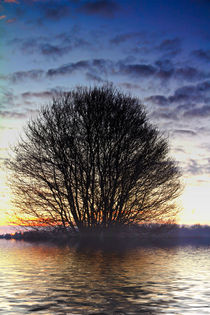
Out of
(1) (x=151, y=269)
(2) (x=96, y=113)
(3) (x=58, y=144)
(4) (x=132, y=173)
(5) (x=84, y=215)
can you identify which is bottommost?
(1) (x=151, y=269)

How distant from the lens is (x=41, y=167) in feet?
90.4

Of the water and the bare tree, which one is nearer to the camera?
the water

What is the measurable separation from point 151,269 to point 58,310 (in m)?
6.63

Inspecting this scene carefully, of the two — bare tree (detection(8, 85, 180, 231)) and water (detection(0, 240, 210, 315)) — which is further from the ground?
bare tree (detection(8, 85, 180, 231))

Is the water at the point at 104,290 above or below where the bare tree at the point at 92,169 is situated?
below

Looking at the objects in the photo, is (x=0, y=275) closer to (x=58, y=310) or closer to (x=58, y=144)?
(x=58, y=310)

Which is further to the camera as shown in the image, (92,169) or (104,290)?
(92,169)

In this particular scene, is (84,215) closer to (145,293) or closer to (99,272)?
(99,272)

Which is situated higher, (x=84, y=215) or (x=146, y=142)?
(x=146, y=142)

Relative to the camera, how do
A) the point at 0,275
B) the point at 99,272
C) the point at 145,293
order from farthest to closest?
the point at 99,272, the point at 0,275, the point at 145,293

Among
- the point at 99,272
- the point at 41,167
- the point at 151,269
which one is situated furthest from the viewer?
the point at 41,167

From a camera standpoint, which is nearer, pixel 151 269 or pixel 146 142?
pixel 151 269

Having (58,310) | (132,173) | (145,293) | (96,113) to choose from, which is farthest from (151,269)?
(96,113)

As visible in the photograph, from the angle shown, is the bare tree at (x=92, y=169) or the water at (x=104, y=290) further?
the bare tree at (x=92, y=169)
